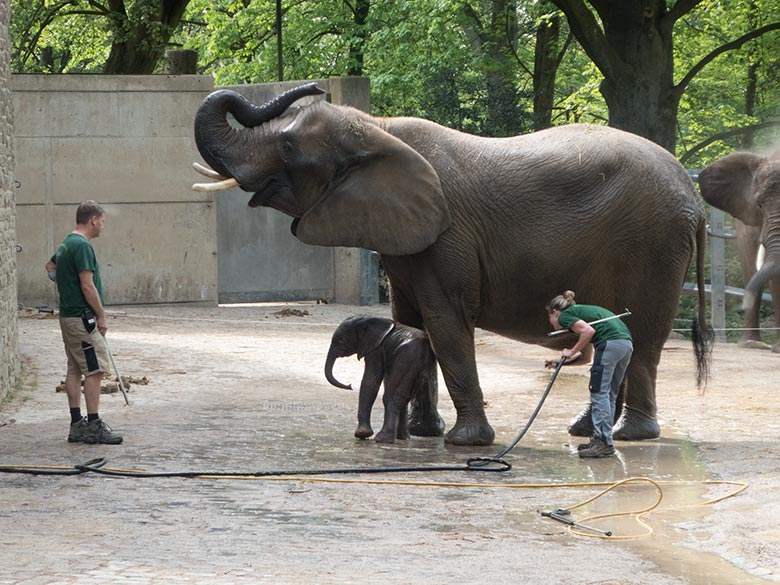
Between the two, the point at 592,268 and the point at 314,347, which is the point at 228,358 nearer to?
the point at 314,347

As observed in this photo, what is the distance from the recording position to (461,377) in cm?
1047

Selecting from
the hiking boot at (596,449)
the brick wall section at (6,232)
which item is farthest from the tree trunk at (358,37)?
the hiking boot at (596,449)

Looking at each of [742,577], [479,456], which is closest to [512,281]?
[479,456]

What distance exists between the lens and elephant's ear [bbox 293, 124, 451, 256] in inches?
403

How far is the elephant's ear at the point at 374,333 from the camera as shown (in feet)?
34.7

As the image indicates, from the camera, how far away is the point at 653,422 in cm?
1106

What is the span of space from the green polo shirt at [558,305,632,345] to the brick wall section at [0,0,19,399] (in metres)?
5.61

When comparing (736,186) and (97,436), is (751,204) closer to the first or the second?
(736,186)

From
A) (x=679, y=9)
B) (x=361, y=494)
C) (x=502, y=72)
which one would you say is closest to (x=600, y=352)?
(x=361, y=494)

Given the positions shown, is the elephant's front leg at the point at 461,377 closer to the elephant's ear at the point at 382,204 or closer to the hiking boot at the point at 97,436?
the elephant's ear at the point at 382,204

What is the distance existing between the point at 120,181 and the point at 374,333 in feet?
44.1

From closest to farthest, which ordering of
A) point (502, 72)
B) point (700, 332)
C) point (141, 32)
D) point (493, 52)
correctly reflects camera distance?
point (700, 332)
point (141, 32)
point (502, 72)
point (493, 52)

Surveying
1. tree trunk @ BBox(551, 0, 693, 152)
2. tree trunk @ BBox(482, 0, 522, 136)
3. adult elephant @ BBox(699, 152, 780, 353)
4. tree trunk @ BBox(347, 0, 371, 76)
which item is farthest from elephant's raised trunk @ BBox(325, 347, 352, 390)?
tree trunk @ BBox(347, 0, 371, 76)

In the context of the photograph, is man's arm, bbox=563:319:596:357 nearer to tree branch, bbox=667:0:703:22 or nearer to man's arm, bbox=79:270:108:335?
man's arm, bbox=79:270:108:335
